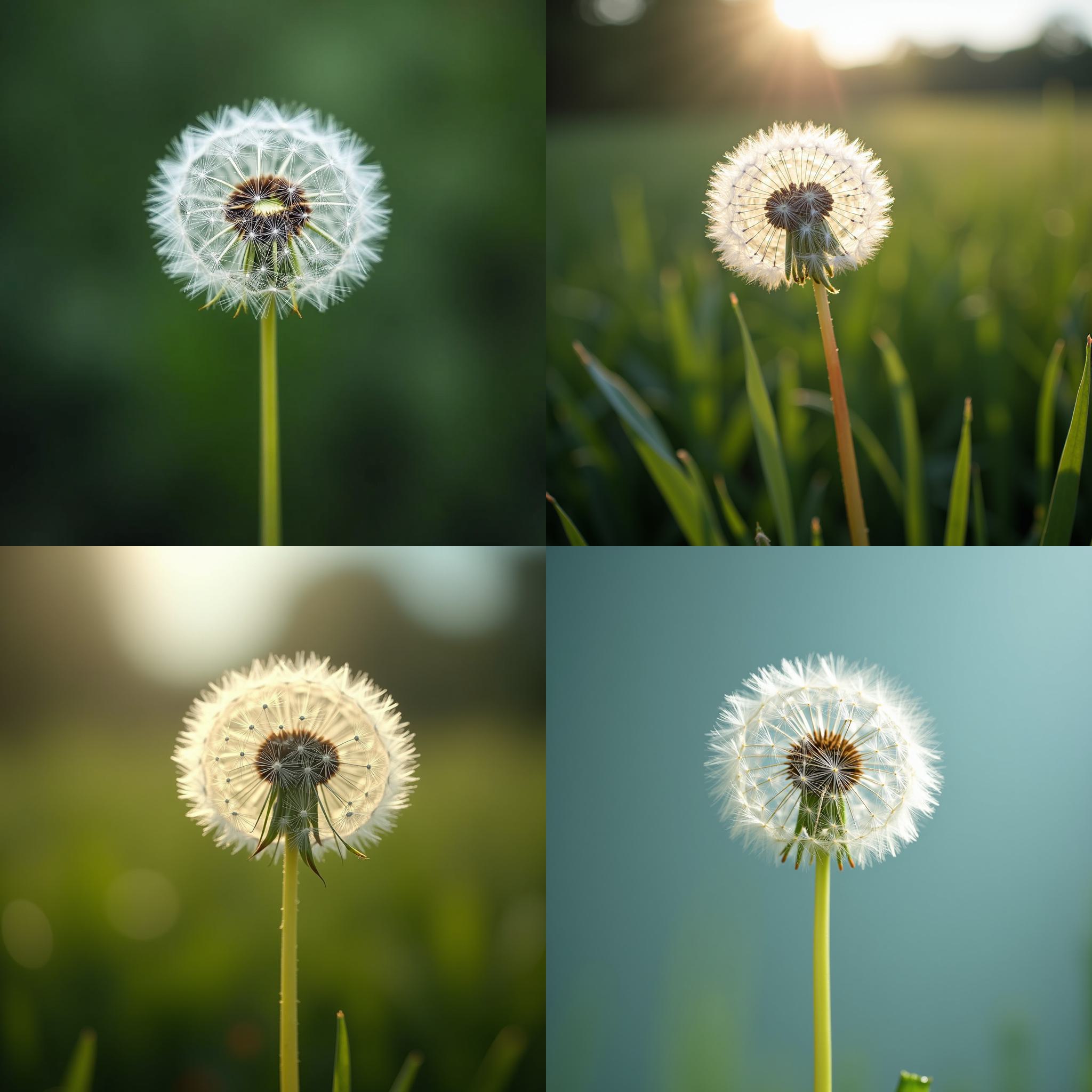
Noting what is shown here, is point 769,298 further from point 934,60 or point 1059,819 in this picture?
point 1059,819

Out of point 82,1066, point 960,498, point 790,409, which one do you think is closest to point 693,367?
point 790,409

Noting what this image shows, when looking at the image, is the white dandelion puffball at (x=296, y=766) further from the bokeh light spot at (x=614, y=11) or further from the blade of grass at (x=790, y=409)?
the bokeh light spot at (x=614, y=11)

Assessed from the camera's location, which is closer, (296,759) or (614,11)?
(296,759)

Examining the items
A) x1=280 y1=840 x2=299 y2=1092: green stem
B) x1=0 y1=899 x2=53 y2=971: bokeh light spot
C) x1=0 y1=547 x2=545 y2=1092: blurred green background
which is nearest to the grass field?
x1=0 y1=547 x2=545 y2=1092: blurred green background

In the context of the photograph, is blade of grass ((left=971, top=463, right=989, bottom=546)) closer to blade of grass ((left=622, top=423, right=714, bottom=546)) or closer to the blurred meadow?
the blurred meadow

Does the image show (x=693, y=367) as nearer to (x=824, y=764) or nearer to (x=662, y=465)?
(x=662, y=465)

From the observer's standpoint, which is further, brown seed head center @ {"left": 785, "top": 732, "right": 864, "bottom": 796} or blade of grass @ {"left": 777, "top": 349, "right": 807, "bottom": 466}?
blade of grass @ {"left": 777, "top": 349, "right": 807, "bottom": 466}

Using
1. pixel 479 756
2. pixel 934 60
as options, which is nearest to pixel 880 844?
pixel 479 756
